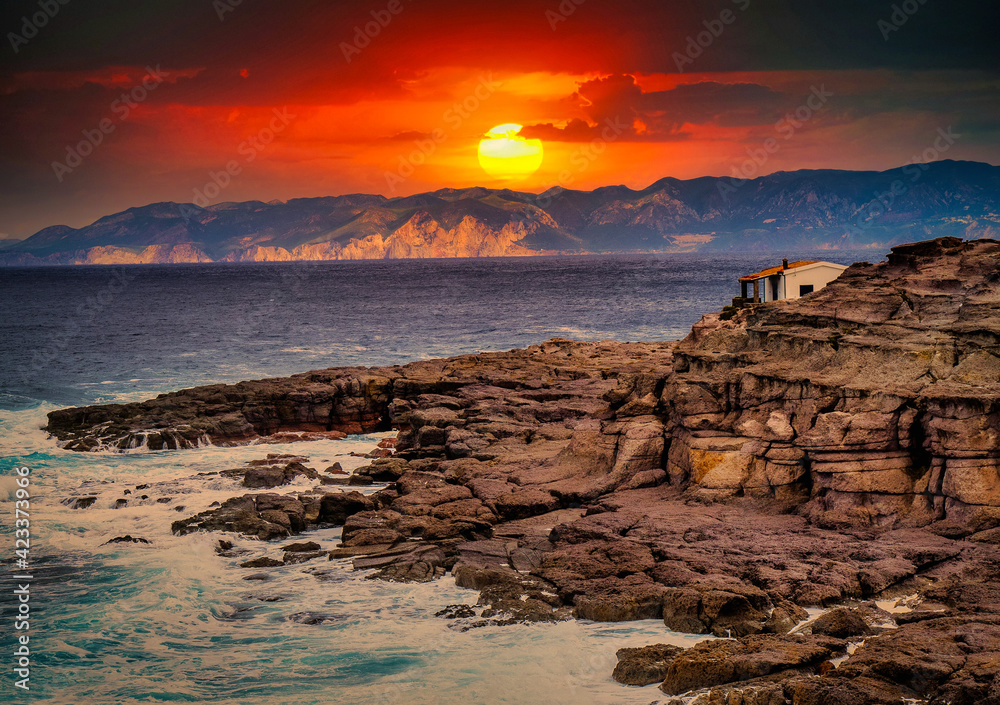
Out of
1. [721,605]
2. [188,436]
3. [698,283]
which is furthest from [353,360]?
[698,283]

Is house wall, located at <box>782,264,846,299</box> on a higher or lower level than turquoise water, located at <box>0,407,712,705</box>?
higher

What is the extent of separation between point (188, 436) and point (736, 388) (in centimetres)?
2402

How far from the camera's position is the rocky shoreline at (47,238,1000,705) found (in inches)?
517

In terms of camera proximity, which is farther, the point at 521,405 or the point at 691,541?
the point at 521,405

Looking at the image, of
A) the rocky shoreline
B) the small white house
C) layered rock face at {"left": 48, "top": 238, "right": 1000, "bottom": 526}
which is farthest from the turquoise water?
the small white house

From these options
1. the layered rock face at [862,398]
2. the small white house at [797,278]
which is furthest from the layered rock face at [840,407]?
the small white house at [797,278]

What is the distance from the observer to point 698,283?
145250 millimetres

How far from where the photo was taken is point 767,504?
20.0 m

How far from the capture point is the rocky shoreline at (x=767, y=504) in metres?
13.1

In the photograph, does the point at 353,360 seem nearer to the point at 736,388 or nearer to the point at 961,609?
the point at 736,388

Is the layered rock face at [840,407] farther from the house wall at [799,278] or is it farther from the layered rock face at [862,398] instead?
the house wall at [799,278]

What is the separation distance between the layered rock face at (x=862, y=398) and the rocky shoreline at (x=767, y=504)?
6 cm

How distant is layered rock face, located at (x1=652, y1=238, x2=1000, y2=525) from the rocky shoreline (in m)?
0.06

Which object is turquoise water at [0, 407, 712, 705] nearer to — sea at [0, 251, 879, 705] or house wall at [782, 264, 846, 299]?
sea at [0, 251, 879, 705]
